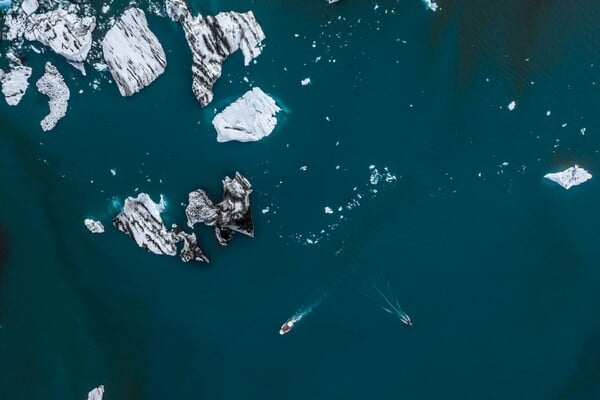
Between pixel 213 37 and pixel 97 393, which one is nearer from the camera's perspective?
pixel 213 37

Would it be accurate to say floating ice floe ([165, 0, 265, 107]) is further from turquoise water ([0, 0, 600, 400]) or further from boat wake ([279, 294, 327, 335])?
boat wake ([279, 294, 327, 335])

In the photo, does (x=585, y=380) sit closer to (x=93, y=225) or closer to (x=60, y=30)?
(x=93, y=225)

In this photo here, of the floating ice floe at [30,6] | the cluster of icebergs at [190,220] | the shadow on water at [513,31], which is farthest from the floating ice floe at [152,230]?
the shadow on water at [513,31]

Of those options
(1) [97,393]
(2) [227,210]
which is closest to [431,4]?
(2) [227,210]

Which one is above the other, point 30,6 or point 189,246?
point 30,6

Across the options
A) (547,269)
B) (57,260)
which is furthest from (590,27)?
(57,260)

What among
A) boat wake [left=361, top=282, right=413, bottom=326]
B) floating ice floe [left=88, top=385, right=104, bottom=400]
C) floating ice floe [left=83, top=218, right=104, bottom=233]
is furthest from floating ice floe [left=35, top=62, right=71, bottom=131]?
boat wake [left=361, top=282, right=413, bottom=326]
